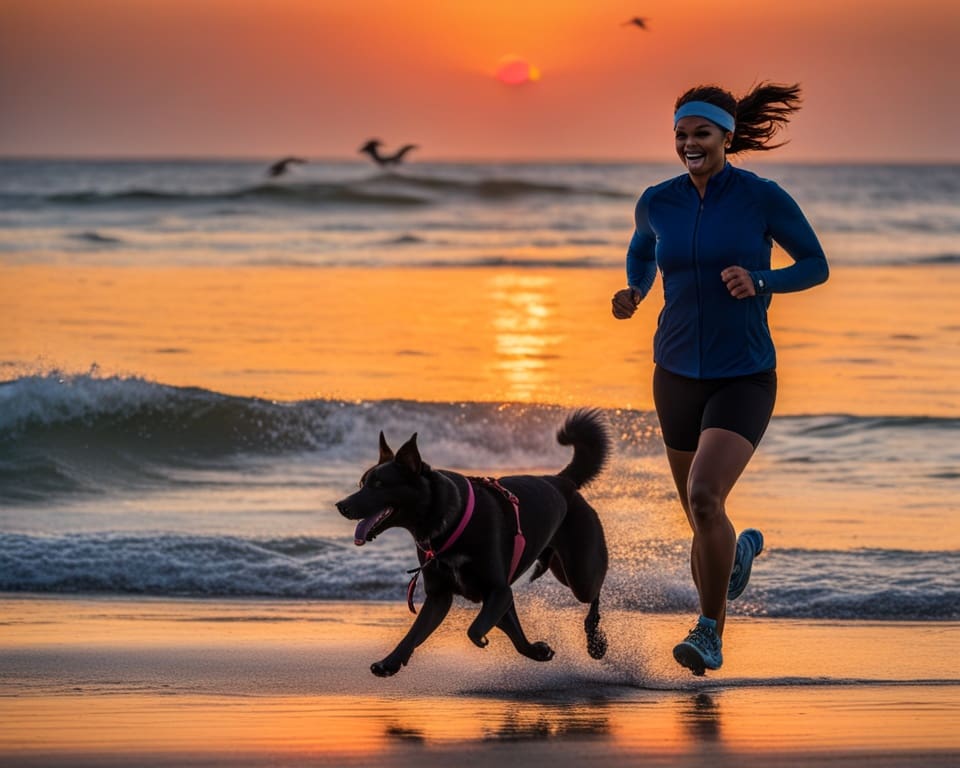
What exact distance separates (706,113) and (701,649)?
1875 mm

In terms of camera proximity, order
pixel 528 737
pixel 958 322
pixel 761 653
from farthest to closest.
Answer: pixel 958 322 < pixel 761 653 < pixel 528 737

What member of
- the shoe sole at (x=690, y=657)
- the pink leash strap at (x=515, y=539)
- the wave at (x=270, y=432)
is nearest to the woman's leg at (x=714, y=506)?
the shoe sole at (x=690, y=657)

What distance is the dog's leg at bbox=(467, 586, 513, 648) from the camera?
5719mm

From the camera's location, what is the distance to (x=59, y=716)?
17.4 feet

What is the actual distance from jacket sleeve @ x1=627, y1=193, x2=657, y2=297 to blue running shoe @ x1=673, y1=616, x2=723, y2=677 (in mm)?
1250

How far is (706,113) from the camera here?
18.5 ft

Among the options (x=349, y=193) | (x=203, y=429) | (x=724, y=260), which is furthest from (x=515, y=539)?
(x=349, y=193)

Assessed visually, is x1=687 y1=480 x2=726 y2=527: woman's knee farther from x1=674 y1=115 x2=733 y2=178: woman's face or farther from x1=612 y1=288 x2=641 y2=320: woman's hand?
x1=674 y1=115 x2=733 y2=178: woman's face

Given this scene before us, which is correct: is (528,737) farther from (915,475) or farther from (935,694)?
(915,475)

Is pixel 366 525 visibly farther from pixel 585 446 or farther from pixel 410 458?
pixel 585 446

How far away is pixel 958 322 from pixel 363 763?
54.8ft

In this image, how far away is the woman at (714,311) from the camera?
5.55m

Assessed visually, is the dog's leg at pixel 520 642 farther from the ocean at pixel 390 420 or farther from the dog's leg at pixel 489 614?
the ocean at pixel 390 420

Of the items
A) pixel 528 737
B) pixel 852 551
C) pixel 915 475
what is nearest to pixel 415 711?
pixel 528 737
